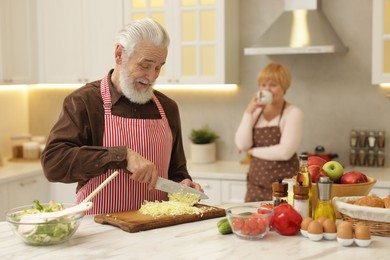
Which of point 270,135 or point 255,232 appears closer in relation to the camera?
point 255,232

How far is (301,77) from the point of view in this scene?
5.20 metres

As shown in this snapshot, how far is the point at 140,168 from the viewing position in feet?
8.65

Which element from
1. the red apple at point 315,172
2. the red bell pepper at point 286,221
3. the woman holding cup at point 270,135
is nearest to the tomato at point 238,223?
the red bell pepper at point 286,221

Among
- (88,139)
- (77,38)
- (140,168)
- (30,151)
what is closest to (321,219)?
(140,168)

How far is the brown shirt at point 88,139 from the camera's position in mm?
2689

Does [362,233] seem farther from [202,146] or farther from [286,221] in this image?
[202,146]

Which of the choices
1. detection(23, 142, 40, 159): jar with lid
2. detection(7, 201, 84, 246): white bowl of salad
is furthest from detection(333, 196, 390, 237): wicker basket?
detection(23, 142, 40, 159): jar with lid

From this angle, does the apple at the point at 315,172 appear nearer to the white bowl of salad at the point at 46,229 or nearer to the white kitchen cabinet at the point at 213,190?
the white bowl of salad at the point at 46,229

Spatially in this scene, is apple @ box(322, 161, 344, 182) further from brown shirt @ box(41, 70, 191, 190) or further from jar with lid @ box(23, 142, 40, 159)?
jar with lid @ box(23, 142, 40, 159)

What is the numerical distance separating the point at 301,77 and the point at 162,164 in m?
2.44

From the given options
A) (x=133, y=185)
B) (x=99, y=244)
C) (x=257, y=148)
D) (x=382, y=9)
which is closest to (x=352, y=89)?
(x=382, y=9)

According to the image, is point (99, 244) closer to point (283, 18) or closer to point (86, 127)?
point (86, 127)

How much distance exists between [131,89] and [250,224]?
3.04 ft

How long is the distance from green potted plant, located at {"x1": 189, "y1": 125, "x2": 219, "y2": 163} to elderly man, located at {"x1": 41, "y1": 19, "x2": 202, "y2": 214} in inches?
87.0
